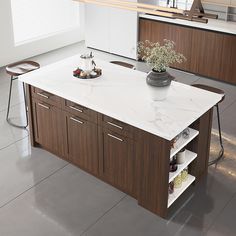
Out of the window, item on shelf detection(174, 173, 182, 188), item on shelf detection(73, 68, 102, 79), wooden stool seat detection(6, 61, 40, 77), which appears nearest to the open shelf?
item on shelf detection(174, 173, 182, 188)

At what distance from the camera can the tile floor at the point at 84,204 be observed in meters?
3.90

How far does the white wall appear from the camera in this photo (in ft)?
25.0

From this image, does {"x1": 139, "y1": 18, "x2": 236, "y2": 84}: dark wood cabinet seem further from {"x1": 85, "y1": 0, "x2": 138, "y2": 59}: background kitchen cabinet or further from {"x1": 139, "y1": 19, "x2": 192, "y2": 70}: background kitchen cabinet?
{"x1": 85, "y1": 0, "x2": 138, "y2": 59}: background kitchen cabinet

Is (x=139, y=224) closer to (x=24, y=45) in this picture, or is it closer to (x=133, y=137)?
(x=133, y=137)

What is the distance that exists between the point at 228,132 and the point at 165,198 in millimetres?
1910

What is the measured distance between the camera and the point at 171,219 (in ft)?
13.1

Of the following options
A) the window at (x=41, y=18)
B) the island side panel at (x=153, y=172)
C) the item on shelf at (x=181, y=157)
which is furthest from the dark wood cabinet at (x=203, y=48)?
the island side panel at (x=153, y=172)

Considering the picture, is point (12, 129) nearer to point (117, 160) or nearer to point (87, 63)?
point (87, 63)

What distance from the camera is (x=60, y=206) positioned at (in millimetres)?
4191

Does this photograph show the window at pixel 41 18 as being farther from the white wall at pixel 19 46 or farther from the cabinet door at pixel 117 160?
the cabinet door at pixel 117 160

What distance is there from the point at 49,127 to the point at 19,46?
3.66 meters

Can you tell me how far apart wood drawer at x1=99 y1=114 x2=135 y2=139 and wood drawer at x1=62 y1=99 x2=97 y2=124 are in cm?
11

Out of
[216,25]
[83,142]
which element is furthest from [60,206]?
[216,25]

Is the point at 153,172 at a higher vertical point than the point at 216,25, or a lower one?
lower
